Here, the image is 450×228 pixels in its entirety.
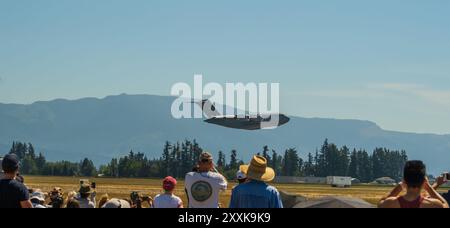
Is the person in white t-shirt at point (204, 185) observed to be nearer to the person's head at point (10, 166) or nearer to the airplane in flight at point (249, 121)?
the person's head at point (10, 166)

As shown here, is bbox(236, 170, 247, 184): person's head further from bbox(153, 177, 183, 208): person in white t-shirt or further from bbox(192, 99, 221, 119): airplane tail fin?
bbox(192, 99, 221, 119): airplane tail fin

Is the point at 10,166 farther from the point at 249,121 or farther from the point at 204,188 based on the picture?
the point at 249,121

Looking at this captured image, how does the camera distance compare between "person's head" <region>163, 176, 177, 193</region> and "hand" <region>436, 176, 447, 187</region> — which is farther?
"person's head" <region>163, 176, 177, 193</region>

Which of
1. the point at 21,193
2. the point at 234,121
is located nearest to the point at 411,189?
the point at 21,193

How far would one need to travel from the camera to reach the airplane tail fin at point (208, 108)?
142m

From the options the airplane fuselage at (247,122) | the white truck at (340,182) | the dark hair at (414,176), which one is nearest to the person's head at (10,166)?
the dark hair at (414,176)

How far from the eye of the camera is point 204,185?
544 inches

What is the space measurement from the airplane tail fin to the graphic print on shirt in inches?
4993

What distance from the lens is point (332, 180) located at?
7269 inches

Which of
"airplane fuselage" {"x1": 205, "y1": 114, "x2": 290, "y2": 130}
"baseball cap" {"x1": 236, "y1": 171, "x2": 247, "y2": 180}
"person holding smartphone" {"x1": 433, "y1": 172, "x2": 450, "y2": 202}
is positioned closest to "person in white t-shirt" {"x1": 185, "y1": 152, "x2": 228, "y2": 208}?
"baseball cap" {"x1": 236, "y1": 171, "x2": 247, "y2": 180}

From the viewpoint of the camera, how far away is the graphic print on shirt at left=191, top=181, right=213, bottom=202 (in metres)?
13.7
